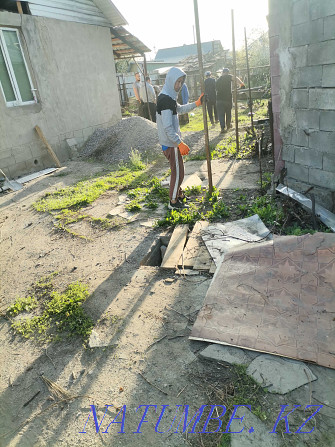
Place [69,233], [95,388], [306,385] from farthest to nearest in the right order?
[69,233] < [95,388] < [306,385]

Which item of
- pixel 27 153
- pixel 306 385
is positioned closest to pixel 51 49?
pixel 27 153

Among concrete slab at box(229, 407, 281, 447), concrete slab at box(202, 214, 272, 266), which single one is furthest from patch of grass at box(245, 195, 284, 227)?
concrete slab at box(229, 407, 281, 447)

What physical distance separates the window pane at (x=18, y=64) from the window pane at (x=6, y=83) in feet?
0.84

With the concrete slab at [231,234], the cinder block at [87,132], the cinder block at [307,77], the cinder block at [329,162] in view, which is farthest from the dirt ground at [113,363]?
the cinder block at [87,132]

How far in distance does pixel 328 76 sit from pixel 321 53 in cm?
30

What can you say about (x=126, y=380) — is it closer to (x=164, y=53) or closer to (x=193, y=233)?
(x=193, y=233)

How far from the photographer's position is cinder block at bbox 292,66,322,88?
4152mm

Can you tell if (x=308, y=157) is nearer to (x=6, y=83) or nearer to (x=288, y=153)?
(x=288, y=153)

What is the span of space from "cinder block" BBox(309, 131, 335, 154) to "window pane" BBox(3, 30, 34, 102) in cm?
735

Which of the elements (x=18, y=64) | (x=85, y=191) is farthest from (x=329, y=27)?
(x=18, y=64)

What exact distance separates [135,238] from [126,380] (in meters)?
2.41

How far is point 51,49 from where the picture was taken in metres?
9.08

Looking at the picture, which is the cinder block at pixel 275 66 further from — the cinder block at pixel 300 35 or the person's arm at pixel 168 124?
the person's arm at pixel 168 124

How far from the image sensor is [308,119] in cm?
447
